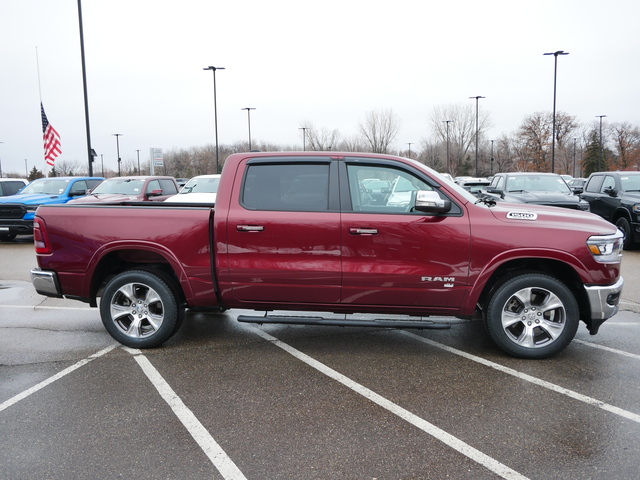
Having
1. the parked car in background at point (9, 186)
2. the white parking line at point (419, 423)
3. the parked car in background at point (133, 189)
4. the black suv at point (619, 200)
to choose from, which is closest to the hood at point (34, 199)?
the parked car in background at point (133, 189)

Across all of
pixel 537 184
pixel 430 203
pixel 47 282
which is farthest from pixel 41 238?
pixel 537 184

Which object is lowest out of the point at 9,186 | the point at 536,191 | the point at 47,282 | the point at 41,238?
the point at 47,282

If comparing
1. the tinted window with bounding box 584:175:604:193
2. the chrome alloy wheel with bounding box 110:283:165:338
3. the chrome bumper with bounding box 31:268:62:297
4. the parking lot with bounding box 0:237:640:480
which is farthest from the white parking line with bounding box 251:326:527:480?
the tinted window with bounding box 584:175:604:193

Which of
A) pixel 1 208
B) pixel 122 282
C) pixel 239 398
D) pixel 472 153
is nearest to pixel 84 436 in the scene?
pixel 239 398

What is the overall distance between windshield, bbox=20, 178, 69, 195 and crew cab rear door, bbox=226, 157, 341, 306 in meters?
12.7

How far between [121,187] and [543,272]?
12073mm

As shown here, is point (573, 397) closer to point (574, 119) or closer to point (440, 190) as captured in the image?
point (440, 190)

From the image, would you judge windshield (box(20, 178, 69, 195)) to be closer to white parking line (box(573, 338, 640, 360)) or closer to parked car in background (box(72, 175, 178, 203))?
parked car in background (box(72, 175, 178, 203))

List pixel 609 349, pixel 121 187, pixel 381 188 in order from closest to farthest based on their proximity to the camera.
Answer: pixel 381 188
pixel 609 349
pixel 121 187

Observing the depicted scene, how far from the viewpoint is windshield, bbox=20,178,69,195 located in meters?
15.4

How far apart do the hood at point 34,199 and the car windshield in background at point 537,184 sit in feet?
41.5

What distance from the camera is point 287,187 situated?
4914mm

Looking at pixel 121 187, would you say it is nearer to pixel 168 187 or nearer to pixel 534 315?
pixel 168 187

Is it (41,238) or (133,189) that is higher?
(133,189)
